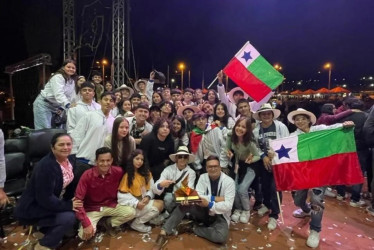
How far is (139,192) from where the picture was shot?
4246 mm

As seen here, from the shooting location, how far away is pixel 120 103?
19.0 feet

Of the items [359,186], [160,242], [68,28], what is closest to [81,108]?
[160,242]

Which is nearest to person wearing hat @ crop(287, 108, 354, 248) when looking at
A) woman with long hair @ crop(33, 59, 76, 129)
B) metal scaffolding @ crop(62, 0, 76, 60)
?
woman with long hair @ crop(33, 59, 76, 129)

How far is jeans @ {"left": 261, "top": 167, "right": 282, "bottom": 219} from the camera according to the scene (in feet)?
14.8

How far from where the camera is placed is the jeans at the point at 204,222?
393cm

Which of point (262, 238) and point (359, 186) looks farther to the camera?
point (359, 186)

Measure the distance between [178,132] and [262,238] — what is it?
7.29ft

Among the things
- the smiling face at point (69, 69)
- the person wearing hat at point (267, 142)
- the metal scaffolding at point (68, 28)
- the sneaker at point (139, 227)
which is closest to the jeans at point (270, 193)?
the person wearing hat at point (267, 142)

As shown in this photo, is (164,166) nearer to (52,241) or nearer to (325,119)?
(52,241)

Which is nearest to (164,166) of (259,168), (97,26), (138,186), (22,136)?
(138,186)

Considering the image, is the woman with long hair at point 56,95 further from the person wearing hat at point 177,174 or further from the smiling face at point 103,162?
the person wearing hat at point 177,174

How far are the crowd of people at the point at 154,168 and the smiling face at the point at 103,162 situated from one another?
14 millimetres

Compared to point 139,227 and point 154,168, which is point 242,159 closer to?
point 154,168

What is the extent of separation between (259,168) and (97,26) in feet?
32.0
